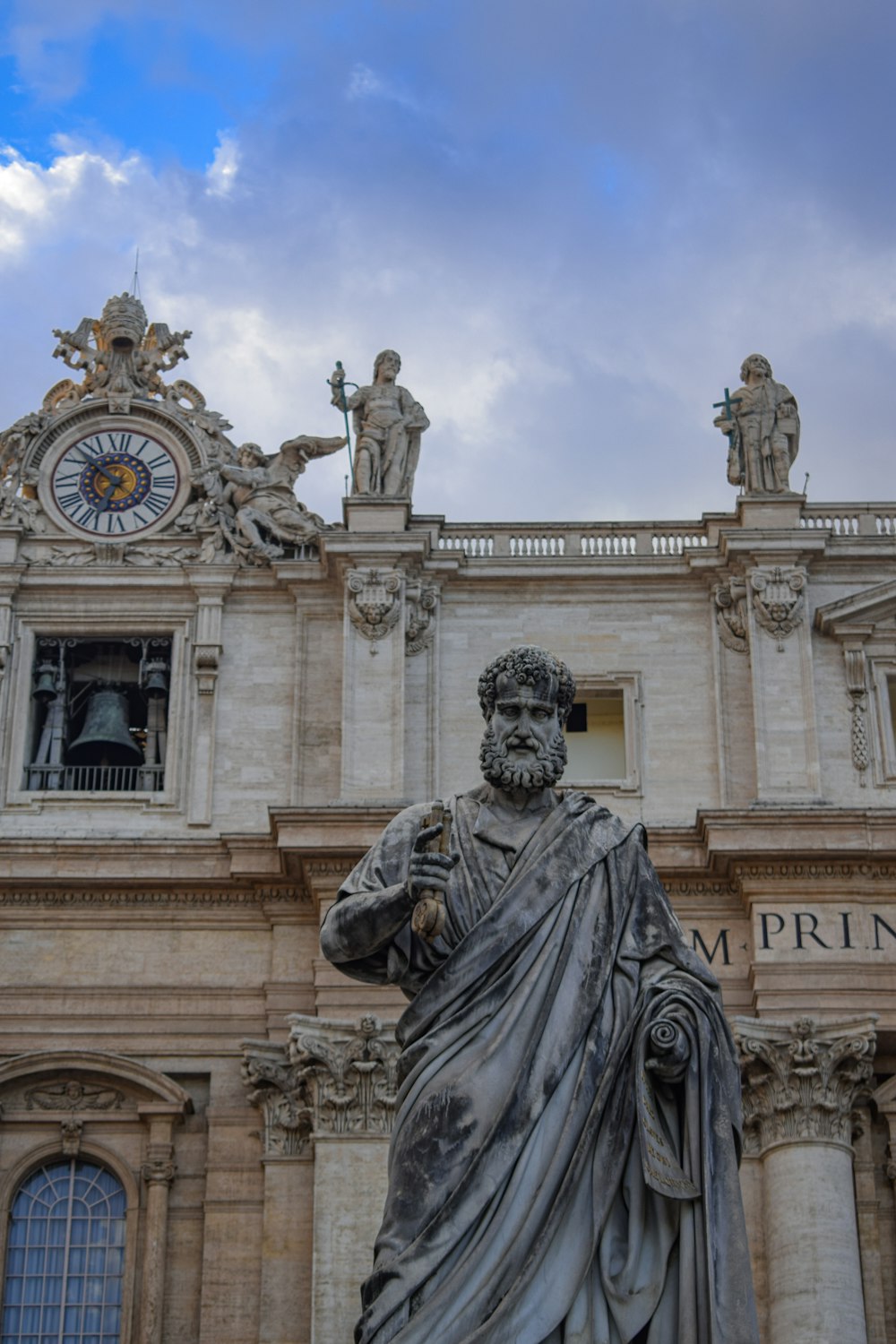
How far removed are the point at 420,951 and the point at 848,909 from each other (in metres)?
17.7

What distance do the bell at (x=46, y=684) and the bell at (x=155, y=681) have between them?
96cm

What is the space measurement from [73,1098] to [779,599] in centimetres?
868

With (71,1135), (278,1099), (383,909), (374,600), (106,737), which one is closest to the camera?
(383,909)

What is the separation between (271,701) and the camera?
25.4m

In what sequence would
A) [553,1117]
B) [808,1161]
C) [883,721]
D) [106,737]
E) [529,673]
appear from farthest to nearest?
[883,721]
[106,737]
[808,1161]
[529,673]
[553,1117]

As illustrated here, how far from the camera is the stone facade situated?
22.4 meters

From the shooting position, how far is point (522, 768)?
6531mm

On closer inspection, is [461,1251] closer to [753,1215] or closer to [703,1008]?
[703,1008]

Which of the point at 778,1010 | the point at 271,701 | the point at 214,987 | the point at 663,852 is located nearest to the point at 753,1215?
the point at 778,1010

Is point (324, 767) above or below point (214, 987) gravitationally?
above

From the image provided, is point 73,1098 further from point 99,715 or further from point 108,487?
point 108,487

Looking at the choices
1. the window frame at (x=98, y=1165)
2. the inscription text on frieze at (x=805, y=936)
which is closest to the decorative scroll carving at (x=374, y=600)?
the inscription text on frieze at (x=805, y=936)

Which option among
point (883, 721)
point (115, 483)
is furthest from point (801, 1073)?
point (115, 483)

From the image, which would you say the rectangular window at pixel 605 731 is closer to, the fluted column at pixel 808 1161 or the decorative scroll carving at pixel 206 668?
the fluted column at pixel 808 1161
